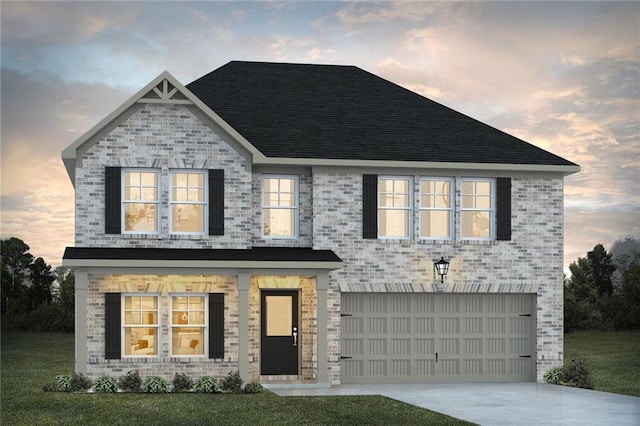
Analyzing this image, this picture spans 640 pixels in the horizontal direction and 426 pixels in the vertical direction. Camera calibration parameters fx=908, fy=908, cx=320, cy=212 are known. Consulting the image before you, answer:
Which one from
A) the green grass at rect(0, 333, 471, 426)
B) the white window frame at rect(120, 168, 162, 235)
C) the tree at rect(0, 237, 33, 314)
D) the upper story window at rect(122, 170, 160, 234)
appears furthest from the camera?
Result: the tree at rect(0, 237, 33, 314)

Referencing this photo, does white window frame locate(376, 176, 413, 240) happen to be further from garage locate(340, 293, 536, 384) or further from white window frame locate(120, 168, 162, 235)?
white window frame locate(120, 168, 162, 235)

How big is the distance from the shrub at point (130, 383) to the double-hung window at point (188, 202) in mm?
3546

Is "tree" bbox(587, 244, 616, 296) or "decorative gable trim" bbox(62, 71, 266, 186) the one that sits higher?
"decorative gable trim" bbox(62, 71, 266, 186)

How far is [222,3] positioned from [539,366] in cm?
1297

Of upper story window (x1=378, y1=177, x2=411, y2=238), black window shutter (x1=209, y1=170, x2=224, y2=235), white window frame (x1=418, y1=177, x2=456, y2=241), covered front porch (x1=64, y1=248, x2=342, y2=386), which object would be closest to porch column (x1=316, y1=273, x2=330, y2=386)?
covered front porch (x1=64, y1=248, x2=342, y2=386)

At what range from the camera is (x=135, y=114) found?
2167 centimetres

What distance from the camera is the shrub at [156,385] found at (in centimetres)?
2038

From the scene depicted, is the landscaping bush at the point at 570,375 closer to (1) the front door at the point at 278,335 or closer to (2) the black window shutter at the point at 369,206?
(2) the black window shutter at the point at 369,206

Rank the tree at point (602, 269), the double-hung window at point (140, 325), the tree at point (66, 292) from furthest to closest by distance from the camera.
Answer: the tree at point (602, 269)
the tree at point (66, 292)
the double-hung window at point (140, 325)

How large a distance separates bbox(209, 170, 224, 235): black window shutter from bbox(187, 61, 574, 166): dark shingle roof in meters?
1.36

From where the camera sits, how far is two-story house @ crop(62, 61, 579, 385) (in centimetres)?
2109


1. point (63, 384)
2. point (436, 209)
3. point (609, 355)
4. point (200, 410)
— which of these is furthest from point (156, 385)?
point (609, 355)

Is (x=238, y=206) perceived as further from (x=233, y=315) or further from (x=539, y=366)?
(x=539, y=366)

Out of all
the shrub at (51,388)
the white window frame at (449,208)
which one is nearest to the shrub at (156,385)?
the shrub at (51,388)
